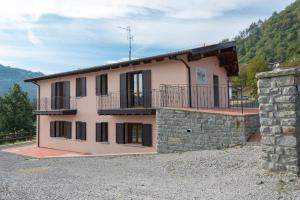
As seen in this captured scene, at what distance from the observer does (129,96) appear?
677 inches

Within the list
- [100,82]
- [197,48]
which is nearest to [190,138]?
[197,48]

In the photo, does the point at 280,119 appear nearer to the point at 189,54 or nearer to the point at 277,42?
the point at 189,54

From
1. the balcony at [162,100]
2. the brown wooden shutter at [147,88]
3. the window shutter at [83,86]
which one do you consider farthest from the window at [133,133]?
the window shutter at [83,86]

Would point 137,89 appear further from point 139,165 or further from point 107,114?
point 139,165

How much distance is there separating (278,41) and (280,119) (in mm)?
47369

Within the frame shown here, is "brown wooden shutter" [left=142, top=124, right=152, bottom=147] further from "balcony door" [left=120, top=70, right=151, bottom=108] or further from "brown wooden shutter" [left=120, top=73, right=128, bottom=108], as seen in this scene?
"brown wooden shutter" [left=120, top=73, right=128, bottom=108]

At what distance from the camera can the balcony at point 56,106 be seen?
811 inches

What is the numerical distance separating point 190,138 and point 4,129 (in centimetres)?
2935

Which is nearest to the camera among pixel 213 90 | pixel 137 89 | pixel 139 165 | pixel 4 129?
pixel 139 165

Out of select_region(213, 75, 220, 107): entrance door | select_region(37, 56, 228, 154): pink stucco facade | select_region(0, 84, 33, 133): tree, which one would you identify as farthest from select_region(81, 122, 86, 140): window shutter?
select_region(0, 84, 33, 133): tree

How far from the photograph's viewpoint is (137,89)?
17.0 metres

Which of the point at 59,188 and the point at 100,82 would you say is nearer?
the point at 59,188

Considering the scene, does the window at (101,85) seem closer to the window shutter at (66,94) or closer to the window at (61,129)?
the window shutter at (66,94)

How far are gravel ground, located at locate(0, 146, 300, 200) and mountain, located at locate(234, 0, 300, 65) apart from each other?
34805mm
